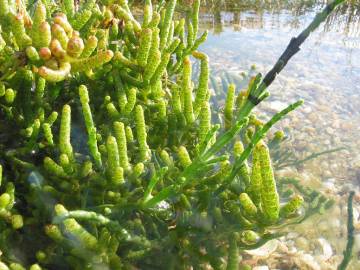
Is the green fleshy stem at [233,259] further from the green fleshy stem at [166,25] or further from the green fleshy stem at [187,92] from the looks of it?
the green fleshy stem at [166,25]

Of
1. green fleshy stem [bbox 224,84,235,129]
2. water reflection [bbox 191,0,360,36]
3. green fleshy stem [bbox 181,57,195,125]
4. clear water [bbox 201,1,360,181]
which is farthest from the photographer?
water reflection [bbox 191,0,360,36]

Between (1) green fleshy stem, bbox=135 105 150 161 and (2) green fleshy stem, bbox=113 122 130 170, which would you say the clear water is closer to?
(1) green fleshy stem, bbox=135 105 150 161

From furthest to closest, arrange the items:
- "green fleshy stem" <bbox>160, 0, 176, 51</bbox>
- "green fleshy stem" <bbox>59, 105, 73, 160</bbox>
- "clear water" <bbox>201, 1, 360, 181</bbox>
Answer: "clear water" <bbox>201, 1, 360, 181</bbox> < "green fleshy stem" <bbox>160, 0, 176, 51</bbox> < "green fleshy stem" <bbox>59, 105, 73, 160</bbox>

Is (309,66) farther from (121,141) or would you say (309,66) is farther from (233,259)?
(121,141)

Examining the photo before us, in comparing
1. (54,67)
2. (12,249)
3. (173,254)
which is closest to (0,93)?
(54,67)

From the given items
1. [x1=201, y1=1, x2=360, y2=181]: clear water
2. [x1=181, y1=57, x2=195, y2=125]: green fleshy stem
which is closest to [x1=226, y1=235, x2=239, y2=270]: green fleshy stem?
[x1=181, y1=57, x2=195, y2=125]: green fleshy stem

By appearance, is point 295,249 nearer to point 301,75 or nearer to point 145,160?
point 145,160
